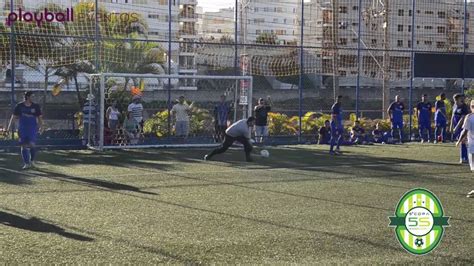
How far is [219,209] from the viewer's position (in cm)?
1105

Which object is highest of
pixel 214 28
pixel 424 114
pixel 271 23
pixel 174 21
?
pixel 214 28

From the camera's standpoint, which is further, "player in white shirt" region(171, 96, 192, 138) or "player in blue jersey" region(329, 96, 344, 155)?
"player in white shirt" region(171, 96, 192, 138)

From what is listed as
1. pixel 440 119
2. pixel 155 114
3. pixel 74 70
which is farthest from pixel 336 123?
pixel 74 70

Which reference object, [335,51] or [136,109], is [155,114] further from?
[335,51]

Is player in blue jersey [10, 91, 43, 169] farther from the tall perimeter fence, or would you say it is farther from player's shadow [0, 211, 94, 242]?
player's shadow [0, 211, 94, 242]

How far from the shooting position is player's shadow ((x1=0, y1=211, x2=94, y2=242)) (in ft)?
29.2

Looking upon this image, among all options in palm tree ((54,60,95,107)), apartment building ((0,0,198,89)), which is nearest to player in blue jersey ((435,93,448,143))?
apartment building ((0,0,198,89))

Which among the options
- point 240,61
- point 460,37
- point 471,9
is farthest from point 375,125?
point 471,9

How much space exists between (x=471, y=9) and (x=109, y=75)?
21269 millimetres

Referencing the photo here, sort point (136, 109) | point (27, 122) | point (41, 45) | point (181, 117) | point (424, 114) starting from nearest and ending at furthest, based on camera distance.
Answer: point (27, 122) → point (136, 109) → point (181, 117) → point (41, 45) → point (424, 114)

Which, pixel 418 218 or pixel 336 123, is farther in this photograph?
pixel 336 123

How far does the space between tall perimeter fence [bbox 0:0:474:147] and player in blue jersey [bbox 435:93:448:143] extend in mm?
1596

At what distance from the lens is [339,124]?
21.1m

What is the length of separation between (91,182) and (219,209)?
4043 millimetres
